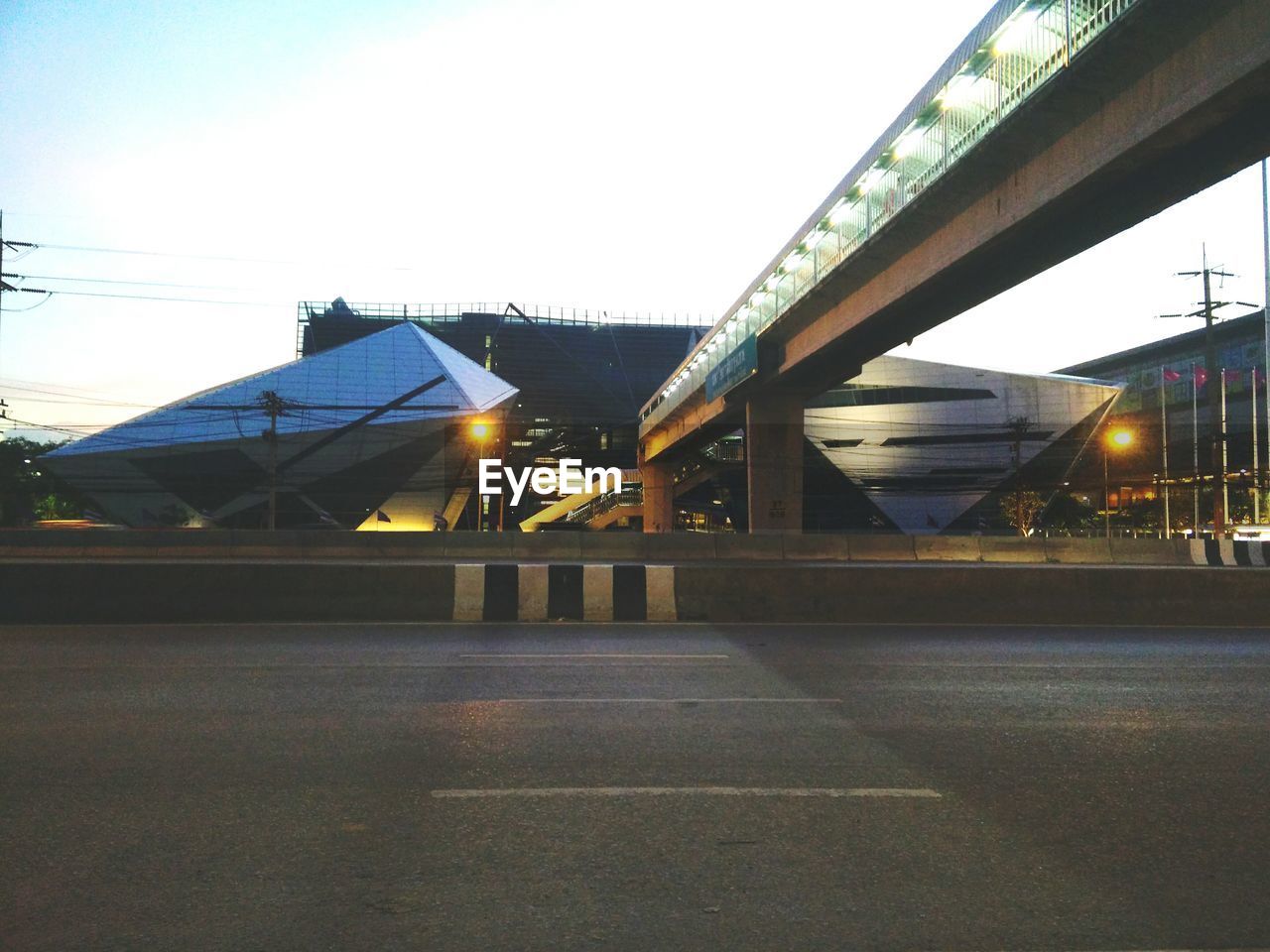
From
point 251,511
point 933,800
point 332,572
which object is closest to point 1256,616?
point 933,800

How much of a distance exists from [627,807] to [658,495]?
68.8m

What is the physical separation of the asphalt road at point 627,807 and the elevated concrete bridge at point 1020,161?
9.35 meters

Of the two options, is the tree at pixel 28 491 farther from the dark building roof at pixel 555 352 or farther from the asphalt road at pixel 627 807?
the asphalt road at pixel 627 807

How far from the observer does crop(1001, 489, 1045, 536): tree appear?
A: 71.0 metres

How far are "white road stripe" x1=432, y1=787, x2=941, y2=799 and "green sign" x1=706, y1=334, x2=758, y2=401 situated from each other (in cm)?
2995

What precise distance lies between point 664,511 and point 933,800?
67415mm

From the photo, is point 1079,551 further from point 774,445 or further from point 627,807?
point 627,807

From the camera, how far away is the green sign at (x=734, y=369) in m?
34.8

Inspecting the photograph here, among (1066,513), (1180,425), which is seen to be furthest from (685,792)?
(1180,425)

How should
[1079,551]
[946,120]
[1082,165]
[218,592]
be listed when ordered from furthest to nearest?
[1079,551], [946,120], [1082,165], [218,592]

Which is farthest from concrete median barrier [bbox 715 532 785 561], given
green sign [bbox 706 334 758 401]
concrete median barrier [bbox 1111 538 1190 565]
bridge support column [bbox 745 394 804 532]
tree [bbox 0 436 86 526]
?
tree [bbox 0 436 86 526]

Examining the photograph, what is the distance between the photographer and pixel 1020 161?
59.7 ft

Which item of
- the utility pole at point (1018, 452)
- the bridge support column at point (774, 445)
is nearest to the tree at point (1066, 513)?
the utility pole at point (1018, 452)

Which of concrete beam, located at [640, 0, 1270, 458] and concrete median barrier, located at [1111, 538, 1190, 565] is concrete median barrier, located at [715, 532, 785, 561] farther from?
concrete median barrier, located at [1111, 538, 1190, 565]
